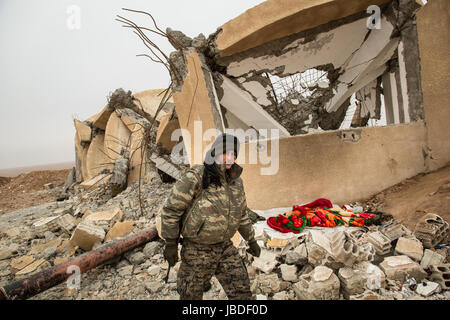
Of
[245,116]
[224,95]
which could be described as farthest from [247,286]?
[245,116]

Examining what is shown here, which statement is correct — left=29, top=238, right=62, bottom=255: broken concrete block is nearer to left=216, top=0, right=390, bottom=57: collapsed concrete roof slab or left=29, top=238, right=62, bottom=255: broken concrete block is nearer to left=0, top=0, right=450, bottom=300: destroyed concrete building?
left=0, top=0, right=450, bottom=300: destroyed concrete building

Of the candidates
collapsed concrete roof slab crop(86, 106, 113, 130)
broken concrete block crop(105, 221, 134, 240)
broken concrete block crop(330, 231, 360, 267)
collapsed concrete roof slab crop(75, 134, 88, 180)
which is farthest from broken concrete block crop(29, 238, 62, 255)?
collapsed concrete roof slab crop(75, 134, 88, 180)

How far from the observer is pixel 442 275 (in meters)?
1.62

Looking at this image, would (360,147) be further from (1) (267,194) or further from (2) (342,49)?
(2) (342,49)

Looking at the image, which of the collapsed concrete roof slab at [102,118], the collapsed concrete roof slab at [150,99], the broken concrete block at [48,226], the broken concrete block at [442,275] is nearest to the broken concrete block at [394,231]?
the broken concrete block at [442,275]

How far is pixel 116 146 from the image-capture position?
838 centimetres

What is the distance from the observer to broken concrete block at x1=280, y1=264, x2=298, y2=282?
186cm

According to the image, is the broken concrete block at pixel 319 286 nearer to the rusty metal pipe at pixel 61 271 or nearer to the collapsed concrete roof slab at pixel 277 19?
the rusty metal pipe at pixel 61 271

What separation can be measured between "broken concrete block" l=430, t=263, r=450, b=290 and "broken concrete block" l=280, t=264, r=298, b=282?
105cm

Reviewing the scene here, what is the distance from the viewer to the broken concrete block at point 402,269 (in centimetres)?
168

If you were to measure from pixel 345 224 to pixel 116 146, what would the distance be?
835 centimetres

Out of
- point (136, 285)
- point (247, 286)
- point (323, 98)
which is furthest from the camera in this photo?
point (323, 98)

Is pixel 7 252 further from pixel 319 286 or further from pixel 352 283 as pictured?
pixel 352 283

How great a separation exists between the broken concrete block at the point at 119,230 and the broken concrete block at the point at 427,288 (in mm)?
3514
